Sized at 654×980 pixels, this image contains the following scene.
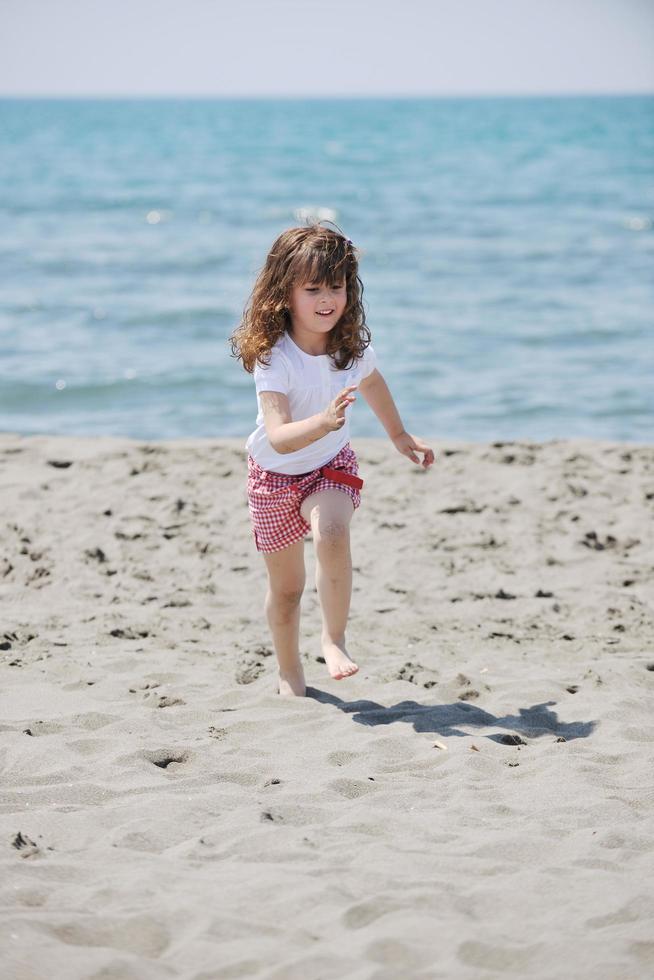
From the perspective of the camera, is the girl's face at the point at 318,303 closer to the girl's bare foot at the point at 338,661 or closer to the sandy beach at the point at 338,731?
the girl's bare foot at the point at 338,661

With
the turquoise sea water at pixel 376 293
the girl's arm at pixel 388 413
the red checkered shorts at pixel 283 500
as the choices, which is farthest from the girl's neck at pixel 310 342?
the turquoise sea water at pixel 376 293

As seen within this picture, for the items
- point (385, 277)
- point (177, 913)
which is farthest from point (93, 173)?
point (177, 913)

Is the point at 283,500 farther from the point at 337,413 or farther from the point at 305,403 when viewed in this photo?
the point at 337,413

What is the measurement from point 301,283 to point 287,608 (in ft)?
3.82

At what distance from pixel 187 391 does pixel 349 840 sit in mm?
7074

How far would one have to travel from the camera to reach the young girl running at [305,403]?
12.2ft

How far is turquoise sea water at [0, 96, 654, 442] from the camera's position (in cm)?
914

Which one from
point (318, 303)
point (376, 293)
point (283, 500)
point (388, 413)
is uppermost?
point (376, 293)

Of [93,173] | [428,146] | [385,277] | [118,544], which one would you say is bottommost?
[118,544]

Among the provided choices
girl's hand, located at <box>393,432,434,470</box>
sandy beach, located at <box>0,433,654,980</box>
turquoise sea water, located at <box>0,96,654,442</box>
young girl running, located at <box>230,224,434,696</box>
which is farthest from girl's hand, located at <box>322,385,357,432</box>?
turquoise sea water, located at <box>0,96,654,442</box>

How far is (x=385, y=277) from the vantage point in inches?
578

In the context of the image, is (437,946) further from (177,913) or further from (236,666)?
(236,666)

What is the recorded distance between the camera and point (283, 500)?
3854 millimetres

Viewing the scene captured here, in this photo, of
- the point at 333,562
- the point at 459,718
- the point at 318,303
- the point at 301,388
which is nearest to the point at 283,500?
the point at 333,562
